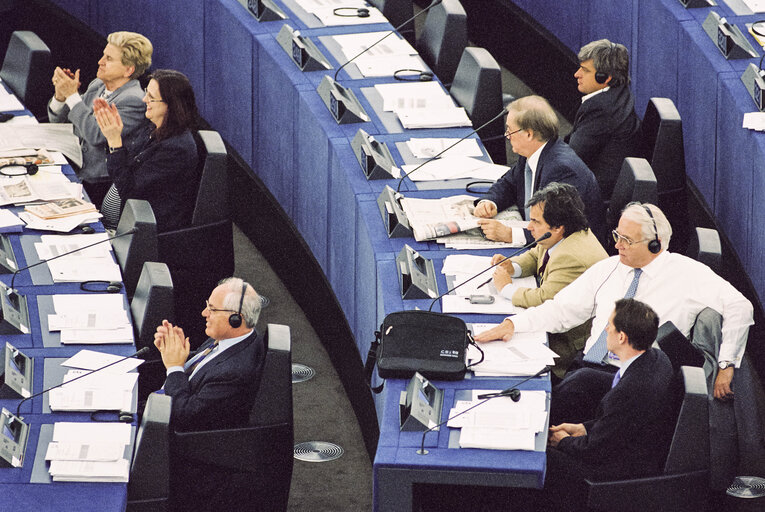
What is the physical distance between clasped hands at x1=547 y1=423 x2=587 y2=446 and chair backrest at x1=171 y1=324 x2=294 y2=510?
88 centimetres

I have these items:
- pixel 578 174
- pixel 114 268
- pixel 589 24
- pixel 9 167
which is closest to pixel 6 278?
pixel 114 268

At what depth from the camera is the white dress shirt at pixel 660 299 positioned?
15.6 feet

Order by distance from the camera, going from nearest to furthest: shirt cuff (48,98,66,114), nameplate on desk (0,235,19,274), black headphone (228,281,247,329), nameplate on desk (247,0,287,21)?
black headphone (228,281,247,329) → nameplate on desk (0,235,19,274) → shirt cuff (48,98,66,114) → nameplate on desk (247,0,287,21)

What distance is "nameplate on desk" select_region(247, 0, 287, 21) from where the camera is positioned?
7.19 m

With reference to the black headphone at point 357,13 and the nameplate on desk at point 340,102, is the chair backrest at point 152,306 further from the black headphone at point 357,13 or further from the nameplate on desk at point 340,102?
the black headphone at point 357,13

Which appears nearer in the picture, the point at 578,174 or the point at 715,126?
the point at 578,174

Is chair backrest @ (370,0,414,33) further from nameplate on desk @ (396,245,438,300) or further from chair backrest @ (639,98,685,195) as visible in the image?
nameplate on desk @ (396,245,438,300)

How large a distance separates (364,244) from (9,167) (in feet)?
5.81

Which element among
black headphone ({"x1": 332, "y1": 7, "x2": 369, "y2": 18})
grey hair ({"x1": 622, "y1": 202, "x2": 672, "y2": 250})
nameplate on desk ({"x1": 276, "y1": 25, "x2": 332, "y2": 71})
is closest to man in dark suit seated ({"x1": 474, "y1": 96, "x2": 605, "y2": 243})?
grey hair ({"x1": 622, "y1": 202, "x2": 672, "y2": 250})

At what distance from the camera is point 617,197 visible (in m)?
5.76

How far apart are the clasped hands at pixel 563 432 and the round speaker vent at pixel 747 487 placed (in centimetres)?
107

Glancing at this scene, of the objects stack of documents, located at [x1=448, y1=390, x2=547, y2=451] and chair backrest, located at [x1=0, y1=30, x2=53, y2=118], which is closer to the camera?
stack of documents, located at [x1=448, y1=390, x2=547, y2=451]

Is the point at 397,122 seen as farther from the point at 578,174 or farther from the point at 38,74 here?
the point at 38,74

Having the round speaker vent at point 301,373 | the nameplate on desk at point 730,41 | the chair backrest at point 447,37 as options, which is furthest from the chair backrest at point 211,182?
the nameplate on desk at point 730,41
